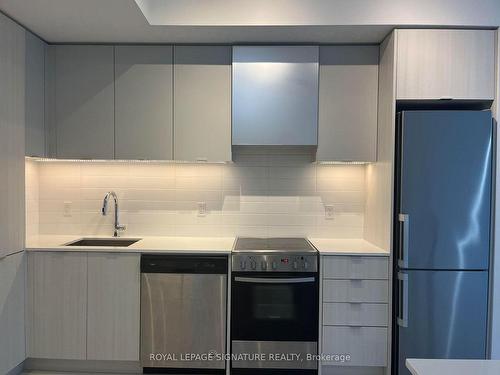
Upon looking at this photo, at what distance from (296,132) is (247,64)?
634 mm

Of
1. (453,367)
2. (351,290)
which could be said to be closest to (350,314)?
(351,290)

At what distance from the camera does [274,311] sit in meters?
2.48

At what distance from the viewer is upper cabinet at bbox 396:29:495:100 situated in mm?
2383

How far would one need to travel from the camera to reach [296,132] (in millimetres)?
2674

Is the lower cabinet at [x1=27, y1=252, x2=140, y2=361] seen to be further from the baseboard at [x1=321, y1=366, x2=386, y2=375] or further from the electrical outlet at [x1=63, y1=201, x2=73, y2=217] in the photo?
the baseboard at [x1=321, y1=366, x2=386, y2=375]

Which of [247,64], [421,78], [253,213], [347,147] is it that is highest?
[247,64]

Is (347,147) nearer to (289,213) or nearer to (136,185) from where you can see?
(289,213)

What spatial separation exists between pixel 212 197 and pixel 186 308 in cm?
100

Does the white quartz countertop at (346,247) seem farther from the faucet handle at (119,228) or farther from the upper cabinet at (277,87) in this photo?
the faucet handle at (119,228)

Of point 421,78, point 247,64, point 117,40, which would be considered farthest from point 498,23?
point 117,40

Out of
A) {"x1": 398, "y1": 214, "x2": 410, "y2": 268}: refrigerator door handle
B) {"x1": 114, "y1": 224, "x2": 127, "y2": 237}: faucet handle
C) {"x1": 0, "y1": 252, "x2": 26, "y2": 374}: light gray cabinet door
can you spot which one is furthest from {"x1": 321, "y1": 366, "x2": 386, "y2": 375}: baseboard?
{"x1": 0, "y1": 252, "x2": 26, "y2": 374}: light gray cabinet door

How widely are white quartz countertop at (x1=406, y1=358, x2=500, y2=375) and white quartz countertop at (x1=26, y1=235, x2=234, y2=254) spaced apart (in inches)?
60.8

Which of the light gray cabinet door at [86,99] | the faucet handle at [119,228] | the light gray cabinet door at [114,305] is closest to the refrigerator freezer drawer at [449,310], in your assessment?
the light gray cabinet door at [114,305]

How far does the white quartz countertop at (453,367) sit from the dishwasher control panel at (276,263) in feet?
4.27
